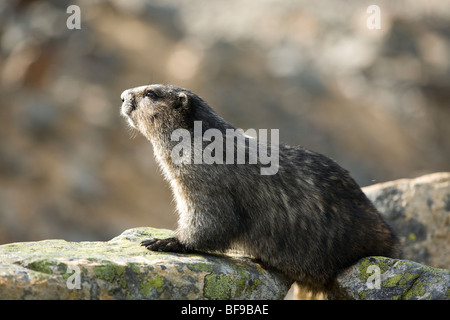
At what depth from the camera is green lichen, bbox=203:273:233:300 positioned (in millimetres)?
8797

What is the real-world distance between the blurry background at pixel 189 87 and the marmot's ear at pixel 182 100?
20027mm

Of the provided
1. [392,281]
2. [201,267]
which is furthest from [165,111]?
[392,281]

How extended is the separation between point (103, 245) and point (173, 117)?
8.11ft

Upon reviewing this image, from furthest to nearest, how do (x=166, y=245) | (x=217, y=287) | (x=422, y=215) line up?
(x=422, y=215), (x=166, y=245), (x=217, y=287)

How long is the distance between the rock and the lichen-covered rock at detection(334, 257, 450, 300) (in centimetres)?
292

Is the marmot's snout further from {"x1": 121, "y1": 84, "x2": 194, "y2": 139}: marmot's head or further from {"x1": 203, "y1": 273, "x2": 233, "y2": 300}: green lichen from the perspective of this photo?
{"x1": 203, "y1": 273, "x2": 233, "y2": 300}: green lichen

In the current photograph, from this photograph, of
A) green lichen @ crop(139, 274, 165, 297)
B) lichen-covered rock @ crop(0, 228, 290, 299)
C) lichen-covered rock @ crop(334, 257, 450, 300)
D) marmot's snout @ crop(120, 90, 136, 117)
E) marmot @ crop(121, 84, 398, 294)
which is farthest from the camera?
marmot's snout @ crop(120, 90, 136, 117)

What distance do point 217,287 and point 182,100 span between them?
3.43 m

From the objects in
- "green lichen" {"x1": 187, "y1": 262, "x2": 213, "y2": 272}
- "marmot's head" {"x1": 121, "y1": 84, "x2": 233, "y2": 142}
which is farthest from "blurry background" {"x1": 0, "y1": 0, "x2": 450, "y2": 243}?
"green lichen" {"x1": 187, "y1": 262, "x2": 213, "y2": 272}

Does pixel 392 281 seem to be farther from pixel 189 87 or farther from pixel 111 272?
pixel 189 87

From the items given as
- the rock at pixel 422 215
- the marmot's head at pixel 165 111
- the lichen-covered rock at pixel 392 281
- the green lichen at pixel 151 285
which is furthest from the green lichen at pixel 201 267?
the rock at pixel 422 215

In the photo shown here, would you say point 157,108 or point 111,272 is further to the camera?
point 157,108

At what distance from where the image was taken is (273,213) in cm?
1002

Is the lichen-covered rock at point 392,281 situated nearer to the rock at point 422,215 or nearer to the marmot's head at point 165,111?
the rock at point 422,215
